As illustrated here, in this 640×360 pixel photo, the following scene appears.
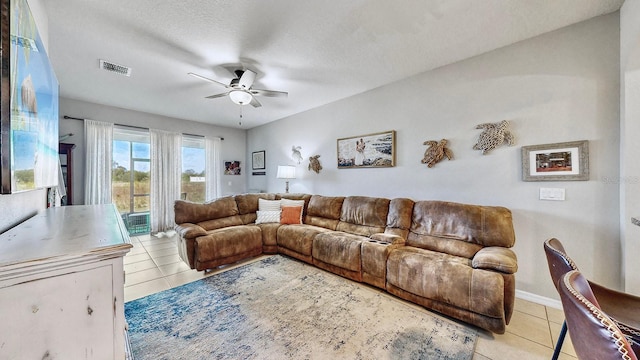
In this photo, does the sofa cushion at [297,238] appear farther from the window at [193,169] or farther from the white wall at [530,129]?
the window at [193,169]

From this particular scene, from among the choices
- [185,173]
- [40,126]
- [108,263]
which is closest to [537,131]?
[108,263]

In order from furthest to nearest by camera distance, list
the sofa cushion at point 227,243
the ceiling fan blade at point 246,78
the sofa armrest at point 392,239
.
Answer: the sofa cushion at point 227,243 < the ceiling fan blade at point 246,78 < the sofa armrest at point 392,239

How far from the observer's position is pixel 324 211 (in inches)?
146

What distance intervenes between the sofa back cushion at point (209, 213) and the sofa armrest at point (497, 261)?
10.7 feet

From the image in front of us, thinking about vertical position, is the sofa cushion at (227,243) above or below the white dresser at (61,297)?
below

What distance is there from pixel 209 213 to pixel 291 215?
125 centimetres

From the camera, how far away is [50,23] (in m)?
2.02

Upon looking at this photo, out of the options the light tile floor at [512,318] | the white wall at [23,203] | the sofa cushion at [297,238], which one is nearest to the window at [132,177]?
the light tile floor at [512,318]

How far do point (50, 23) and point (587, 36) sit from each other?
4795mm

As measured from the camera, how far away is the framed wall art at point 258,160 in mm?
5781

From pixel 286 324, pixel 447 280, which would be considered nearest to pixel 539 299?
pixel 447 280

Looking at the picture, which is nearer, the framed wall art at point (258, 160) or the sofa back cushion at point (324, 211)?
the sofa back cushion at point (324, 211)

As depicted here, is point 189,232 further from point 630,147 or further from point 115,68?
point 630,147

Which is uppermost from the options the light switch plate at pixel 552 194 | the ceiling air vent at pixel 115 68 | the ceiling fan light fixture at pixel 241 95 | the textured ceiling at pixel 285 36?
the textured ceiling at pixel 285 36
